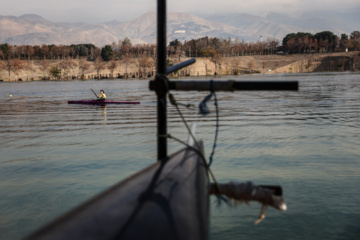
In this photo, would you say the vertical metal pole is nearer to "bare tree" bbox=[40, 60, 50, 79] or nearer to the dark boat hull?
the dark boat hull

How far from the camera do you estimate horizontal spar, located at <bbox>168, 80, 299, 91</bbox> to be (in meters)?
4.17

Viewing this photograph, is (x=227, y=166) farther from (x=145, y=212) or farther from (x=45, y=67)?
(x=45, y=67)

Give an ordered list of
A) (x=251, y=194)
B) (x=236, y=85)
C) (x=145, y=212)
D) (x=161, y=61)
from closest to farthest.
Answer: (x=145, y=212), (x=236, y=85), (x=251, y=194), (x=161, y=61)

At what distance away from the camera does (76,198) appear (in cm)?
940

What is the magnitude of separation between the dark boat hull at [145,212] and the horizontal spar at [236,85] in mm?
962

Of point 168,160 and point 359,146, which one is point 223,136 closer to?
point 359,146

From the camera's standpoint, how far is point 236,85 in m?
4.33

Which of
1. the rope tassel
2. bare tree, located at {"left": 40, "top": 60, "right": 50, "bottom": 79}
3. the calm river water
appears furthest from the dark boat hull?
bare tree, located at {"left": 40, "top": 60, "right": 50, "bottom": 79}

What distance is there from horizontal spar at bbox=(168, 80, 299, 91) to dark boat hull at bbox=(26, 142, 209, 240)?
0.96 m

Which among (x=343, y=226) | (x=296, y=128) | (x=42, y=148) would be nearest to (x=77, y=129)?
(x=42, y=148)

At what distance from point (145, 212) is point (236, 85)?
1.86m

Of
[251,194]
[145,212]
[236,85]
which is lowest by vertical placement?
[251,194]

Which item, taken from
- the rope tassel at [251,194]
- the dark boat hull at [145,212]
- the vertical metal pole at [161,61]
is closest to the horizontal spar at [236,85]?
the vertical metal pole at [161,61]

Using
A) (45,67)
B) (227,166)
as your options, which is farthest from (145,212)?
(45,67)
